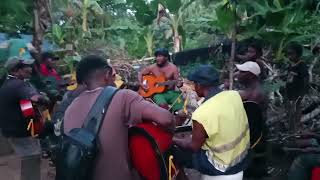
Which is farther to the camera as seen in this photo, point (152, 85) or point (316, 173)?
point (152, 85)

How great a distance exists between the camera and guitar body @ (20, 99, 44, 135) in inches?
181

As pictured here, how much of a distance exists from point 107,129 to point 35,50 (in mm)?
5583

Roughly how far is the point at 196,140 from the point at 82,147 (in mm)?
766

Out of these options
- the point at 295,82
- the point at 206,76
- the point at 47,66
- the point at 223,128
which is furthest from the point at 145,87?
the point at 223,128

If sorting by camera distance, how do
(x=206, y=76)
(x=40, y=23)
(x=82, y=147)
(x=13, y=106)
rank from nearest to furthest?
1. (x=82, y=147)
2. (x=206, y=76)
3. (x=13, y=106)
4. (x=40, y=23)

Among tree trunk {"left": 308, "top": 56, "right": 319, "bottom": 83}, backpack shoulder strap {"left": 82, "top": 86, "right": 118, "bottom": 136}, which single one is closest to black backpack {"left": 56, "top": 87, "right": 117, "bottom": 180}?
backpack shoulder strap {"left": 82, "top": 86, "right": 118, "bottom": 136}

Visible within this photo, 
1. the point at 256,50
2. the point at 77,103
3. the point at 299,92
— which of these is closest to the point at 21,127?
the point at 77,103

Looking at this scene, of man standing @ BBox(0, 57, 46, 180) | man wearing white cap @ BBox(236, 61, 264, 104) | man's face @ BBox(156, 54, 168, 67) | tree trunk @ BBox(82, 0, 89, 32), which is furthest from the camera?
tree trunk @ BBox(82, 0, 89, 32)

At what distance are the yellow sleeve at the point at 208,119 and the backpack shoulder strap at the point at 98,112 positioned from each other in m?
0.56

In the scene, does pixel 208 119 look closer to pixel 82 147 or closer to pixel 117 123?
pixel 117 123

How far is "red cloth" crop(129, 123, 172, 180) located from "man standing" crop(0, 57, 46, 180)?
1.91 m

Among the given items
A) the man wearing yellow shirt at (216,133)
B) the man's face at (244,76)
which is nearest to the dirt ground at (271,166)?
the man's face at (244,76)

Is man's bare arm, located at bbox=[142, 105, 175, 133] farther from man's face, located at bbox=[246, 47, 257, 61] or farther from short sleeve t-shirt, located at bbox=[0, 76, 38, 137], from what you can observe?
man's face, located at bbox=[246, 47, 257, 61]

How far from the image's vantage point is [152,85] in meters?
8.75
